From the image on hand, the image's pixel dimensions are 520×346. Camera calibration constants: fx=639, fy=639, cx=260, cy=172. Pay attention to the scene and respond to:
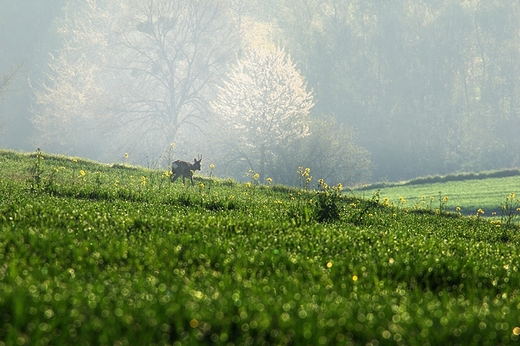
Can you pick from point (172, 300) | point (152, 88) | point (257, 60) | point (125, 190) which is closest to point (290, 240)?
point (172, 300)

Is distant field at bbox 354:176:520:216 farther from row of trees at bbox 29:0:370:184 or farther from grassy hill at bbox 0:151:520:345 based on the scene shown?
grassy hill at bbox 0:151:520:345

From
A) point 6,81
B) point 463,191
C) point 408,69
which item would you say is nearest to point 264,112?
point 463,191

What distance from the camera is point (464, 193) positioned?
36.8 m

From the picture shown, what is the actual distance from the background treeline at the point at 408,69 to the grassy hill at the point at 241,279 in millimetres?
57234

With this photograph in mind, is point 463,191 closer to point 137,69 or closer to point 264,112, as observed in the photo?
point 264,112

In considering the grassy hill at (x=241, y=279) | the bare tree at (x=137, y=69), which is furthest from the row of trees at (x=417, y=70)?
the grassy hill at (x=241, y=279)

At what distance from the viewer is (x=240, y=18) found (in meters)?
72.6

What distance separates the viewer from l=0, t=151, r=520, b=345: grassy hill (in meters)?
5.07

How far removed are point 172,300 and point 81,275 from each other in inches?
70.5

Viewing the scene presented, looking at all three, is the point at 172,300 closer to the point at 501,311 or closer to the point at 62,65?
the point at 501,311

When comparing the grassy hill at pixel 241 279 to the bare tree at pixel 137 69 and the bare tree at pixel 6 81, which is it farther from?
the bare tree at pixel 137 69

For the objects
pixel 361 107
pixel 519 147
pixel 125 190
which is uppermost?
pixel 361 107

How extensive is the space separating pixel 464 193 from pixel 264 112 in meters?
19.3

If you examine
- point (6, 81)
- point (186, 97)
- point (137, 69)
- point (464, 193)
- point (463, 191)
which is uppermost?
point (137, 69)
